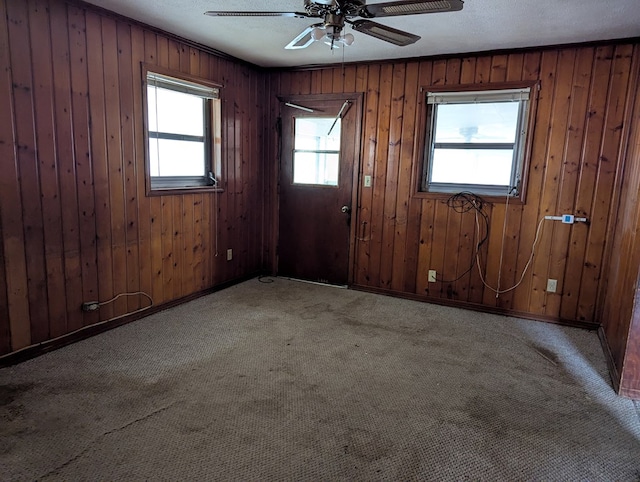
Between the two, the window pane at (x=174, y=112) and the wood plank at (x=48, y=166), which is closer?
the wood plank at (x=48, y=166)

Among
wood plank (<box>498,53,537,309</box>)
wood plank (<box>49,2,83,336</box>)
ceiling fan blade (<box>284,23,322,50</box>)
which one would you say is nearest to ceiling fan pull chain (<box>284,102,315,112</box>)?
ceiling fan blade (<box>284,23,322,50</box>)

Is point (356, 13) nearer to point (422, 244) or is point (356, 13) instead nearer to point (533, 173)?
point (533, 173)

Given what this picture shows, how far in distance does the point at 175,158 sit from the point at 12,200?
4.81 feet

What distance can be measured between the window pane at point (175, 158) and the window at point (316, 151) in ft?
3.68

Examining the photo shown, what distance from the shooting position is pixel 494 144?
12.7ft

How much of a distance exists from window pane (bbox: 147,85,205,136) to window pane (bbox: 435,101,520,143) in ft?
7.62

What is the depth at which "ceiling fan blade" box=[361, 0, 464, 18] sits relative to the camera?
1912mm

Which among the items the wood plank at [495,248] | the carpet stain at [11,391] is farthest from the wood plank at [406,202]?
the carpet stain at [11,391]

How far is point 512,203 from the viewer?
379cm

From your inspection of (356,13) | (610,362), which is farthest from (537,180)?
(356,13)

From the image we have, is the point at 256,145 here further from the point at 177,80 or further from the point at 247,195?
the point at 177,80

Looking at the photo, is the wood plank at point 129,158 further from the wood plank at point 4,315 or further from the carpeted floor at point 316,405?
the wood plank at point 4,315

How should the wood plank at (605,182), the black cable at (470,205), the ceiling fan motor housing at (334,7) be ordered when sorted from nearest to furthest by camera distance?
the ceiling fan motor housing at (334,7) < the wood plank at (605,182) < the black cable at (470,205)

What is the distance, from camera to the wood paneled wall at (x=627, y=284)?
249 cm
